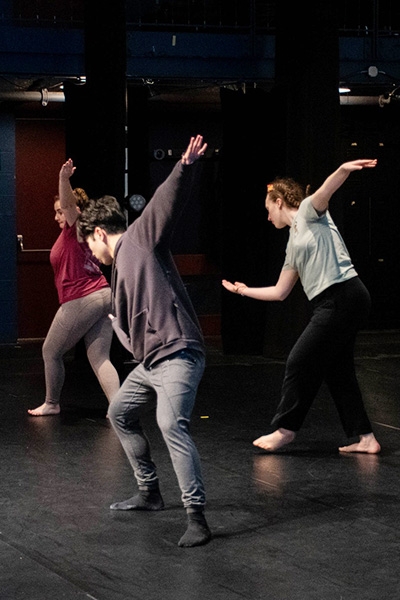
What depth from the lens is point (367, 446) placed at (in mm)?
7410

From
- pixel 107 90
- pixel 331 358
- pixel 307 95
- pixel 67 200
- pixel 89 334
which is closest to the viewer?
pixel 331 358

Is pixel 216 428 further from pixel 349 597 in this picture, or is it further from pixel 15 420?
pixel 349 597

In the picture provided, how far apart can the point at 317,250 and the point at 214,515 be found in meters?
1.83

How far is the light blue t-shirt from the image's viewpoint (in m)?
7.00

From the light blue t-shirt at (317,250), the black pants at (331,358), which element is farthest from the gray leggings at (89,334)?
the light blue t-shirt at (317,250)

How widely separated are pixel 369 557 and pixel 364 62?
8.89 meters

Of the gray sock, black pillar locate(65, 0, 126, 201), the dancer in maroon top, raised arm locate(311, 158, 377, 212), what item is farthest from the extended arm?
black pillar locate(65, 0, 126, 201)

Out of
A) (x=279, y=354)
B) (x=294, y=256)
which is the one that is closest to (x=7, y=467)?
(x=294, y=256)

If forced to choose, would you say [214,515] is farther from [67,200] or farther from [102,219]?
[67,200]

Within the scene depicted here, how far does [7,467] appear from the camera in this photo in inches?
279

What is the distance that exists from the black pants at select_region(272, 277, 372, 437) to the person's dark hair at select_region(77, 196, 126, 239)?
1.79m

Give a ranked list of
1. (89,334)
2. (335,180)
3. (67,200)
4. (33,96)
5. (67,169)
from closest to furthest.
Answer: (335,180) → (67,169) → (67,200) → (89,334) → (33,96)

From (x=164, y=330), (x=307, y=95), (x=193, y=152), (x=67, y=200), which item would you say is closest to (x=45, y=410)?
(x=67, y=200)

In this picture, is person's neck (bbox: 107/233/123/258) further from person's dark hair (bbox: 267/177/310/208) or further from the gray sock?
person's dark hair (bbox: 267/177/310/208)
